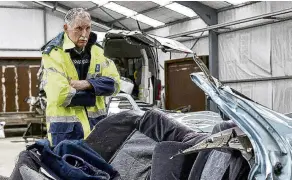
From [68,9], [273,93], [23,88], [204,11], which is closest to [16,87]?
[23,88]

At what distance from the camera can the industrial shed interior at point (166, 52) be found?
729cm

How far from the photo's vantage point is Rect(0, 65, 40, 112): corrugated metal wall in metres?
12.7

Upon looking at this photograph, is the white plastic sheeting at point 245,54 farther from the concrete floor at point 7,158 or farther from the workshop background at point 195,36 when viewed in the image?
the concrete floor at point 7,158

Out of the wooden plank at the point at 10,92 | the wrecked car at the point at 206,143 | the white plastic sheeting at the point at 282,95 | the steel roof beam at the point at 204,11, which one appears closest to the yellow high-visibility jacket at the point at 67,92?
the wrecked car at the point at 206,143

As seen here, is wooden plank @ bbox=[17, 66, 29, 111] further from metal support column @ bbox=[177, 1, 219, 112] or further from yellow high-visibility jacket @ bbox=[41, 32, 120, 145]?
yellow high-visibility jacket @ bbox=[41, 32, 120, 145]

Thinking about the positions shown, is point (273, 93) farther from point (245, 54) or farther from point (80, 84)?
point (80, 84)

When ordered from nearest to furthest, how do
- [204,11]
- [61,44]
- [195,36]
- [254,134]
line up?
[254,134] < [61,44] < [204,11] < [195,36]

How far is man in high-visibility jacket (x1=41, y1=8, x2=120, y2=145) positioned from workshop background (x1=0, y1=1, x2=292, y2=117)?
21.2 ft

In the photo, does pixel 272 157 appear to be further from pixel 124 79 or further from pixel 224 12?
pixel 224 12

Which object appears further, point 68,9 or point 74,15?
point 68,9

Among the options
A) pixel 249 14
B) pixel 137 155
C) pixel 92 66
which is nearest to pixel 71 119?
pixel 92 66

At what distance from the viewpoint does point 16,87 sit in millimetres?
12766

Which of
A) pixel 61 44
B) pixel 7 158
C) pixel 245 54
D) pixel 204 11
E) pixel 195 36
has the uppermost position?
pixel 204 11

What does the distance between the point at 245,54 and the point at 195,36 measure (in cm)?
195
